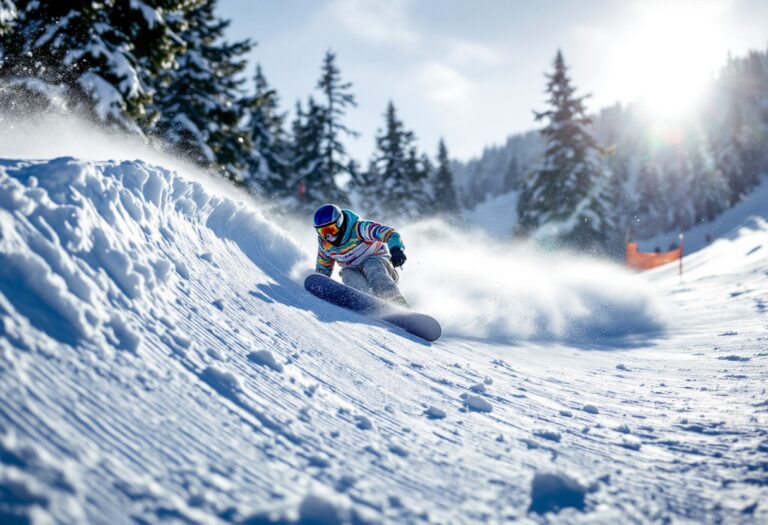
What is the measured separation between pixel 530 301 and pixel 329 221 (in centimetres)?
376

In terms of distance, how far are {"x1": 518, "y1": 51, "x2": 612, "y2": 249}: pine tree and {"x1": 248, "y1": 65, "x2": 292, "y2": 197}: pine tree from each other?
44.2 ft

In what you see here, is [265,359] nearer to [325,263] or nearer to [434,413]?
[434,413]

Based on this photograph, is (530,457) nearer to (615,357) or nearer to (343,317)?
(343,317)

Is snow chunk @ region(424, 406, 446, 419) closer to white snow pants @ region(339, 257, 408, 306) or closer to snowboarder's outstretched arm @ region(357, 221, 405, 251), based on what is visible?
white snow pants @ region(339, 257, 408, 306)

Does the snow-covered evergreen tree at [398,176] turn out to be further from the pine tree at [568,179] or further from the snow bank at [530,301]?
the snow bank at [530,301]

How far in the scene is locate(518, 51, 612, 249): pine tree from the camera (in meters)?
21.7

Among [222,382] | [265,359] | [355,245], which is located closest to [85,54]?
[355,245]

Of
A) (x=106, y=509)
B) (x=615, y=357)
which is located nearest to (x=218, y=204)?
(x=106, y=509)

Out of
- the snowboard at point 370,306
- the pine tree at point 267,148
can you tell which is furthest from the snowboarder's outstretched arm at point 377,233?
the pine tree at point 267,148

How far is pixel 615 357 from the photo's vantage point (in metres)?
5.34

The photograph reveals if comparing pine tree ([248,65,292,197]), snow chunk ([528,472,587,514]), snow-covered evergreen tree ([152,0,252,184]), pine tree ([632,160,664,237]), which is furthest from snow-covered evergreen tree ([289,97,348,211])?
pine tree ([632,160,664,237])

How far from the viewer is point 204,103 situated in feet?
45.7

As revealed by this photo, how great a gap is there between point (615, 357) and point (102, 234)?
5380 millimetres

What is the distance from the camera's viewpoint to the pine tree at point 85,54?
7168 mm
